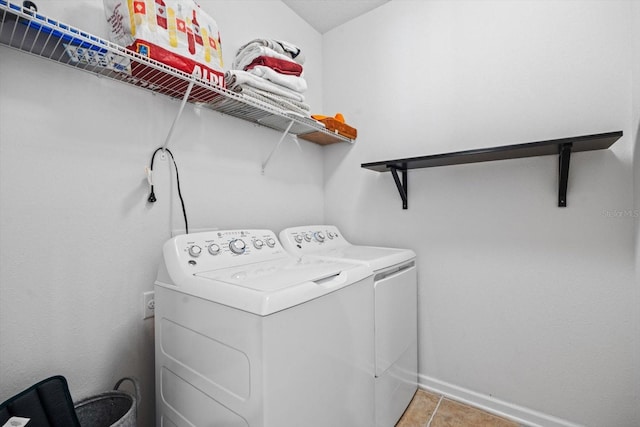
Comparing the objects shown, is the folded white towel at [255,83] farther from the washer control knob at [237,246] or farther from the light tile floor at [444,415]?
the light tile floor at [444,415]

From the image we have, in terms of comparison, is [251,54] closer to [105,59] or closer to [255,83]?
[255,83]

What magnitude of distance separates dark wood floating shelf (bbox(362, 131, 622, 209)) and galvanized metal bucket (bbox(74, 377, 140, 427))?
5.06 ft

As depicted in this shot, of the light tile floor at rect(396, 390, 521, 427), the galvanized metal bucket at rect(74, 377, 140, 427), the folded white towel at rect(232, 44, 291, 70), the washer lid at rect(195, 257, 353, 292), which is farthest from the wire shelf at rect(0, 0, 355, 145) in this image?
the light tile floor at rect(396, 390, 521, 427)

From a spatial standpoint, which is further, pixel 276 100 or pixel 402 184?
pixel 402 184

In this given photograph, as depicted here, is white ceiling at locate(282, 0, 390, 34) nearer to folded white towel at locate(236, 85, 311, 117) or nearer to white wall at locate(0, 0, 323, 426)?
white wall at locate(0, 0, 323, 426)

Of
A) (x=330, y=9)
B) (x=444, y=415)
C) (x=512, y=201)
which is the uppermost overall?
(x=330, y=9)

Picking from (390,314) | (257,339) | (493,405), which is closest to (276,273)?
(257,339)

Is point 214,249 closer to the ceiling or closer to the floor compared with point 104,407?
closer to the ceiling

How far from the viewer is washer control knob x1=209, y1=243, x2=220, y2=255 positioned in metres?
1.16

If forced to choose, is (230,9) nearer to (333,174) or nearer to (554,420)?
(333,174)

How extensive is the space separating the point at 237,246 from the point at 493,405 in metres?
1.60

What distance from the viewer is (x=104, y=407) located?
1021 mm

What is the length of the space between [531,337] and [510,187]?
773 millimetres

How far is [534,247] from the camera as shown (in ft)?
4.70
